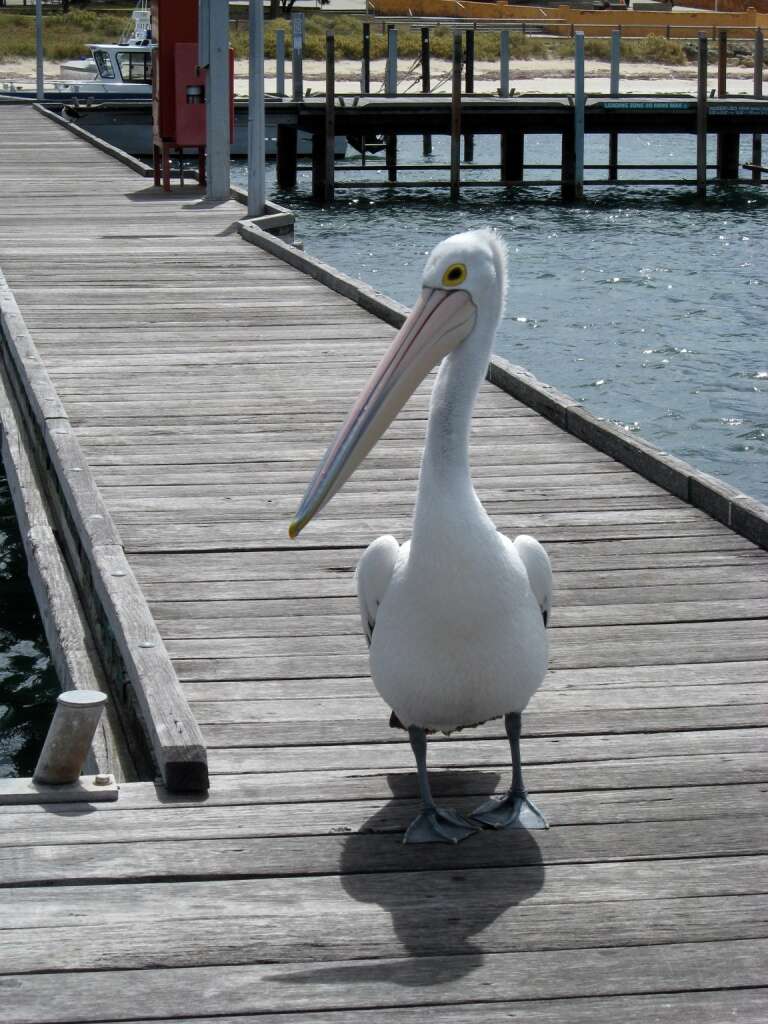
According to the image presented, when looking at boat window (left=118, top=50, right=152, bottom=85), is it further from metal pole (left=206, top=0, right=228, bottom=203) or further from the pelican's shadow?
the pelican's shadow

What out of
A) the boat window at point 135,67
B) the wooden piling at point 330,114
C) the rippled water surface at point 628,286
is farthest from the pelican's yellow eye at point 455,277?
the boat window at point 135,67

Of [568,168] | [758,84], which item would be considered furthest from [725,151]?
[568,168]

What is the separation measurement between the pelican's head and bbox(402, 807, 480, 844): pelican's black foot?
0.65m

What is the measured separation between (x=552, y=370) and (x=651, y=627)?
11798 millimetres

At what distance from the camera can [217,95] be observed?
581 inches

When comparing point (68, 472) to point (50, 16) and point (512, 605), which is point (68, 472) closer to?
point (512, 605)

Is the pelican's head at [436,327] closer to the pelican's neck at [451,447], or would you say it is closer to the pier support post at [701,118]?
the pelican's neck at [451,447]

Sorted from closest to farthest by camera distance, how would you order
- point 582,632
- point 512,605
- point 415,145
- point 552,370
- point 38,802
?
point 512,605
point 38,802
point 582,632
point 552,370
point 415,145

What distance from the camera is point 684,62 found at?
57.0m

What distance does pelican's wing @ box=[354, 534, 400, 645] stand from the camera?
10.8ft

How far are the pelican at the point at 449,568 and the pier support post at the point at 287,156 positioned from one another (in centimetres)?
2792

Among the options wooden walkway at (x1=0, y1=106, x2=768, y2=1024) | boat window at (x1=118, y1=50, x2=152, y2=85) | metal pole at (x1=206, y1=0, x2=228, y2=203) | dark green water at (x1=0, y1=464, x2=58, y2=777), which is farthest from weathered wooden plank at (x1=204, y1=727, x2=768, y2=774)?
boat window at (x1=118, y1=50, x2=152, y2=85)

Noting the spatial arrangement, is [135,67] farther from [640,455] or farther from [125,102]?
[640,455]

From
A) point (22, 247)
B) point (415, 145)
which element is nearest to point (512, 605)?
point (22, 247)
